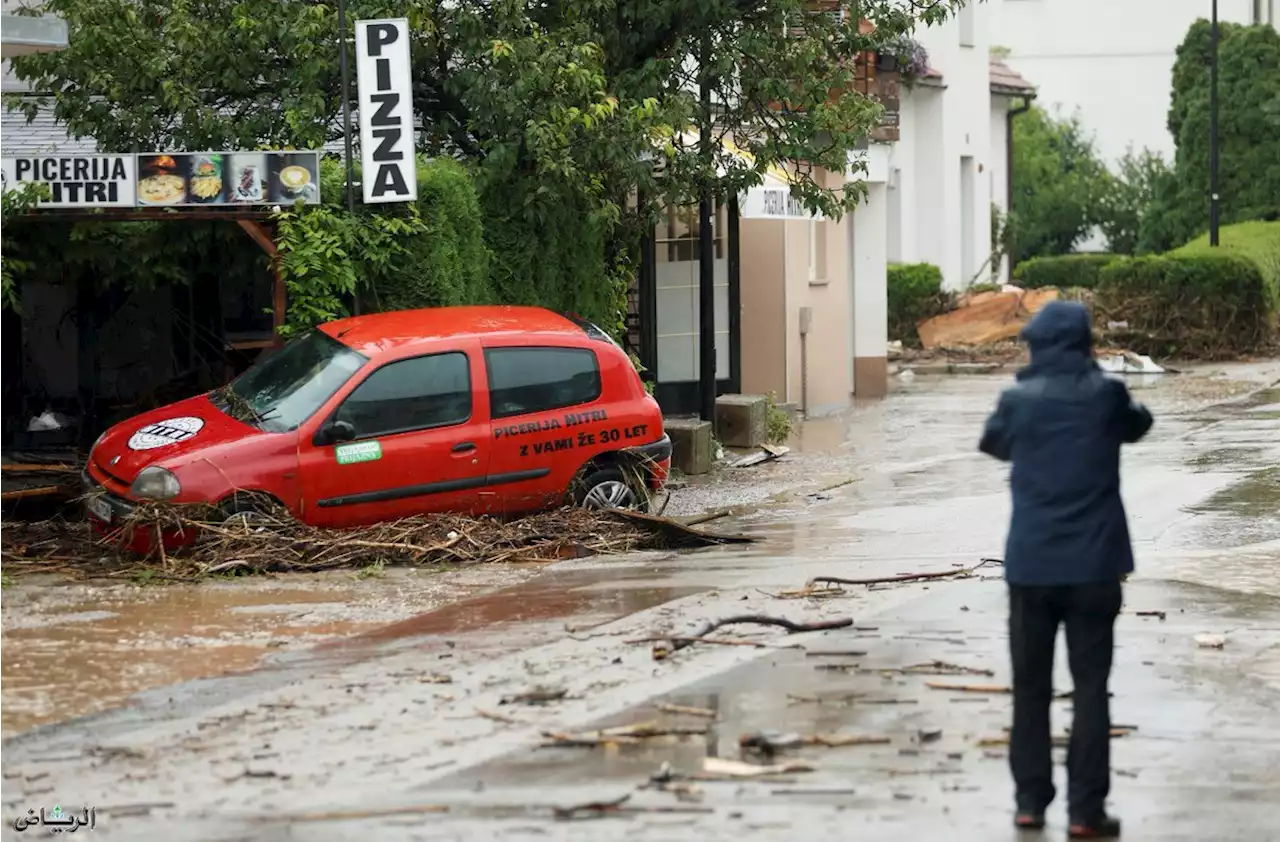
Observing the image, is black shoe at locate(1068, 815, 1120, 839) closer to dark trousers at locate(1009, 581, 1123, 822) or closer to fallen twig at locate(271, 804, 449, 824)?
dark trousers at locate(1009, 581, 1123, 822)

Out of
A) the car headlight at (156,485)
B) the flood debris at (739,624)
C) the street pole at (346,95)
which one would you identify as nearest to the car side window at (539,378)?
the car headlight at (156,485)

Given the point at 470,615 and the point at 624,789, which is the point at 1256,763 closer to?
the point at 624,789

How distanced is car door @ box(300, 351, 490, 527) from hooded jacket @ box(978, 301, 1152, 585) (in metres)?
6.75

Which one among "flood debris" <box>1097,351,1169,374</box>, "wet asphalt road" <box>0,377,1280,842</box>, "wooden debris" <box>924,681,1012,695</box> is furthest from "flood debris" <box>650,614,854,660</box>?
"flood debris" <box>1097,351,1169,374</box>

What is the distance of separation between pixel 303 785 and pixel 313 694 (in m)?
1.50

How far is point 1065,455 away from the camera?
6184 millimetres

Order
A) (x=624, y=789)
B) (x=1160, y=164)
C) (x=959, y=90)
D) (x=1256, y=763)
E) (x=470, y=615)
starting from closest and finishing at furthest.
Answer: (x=624, y=789) < (x=1256, y=763) < (x=470, y=615) < (x=959, y=90) < (x=1160, y=164)

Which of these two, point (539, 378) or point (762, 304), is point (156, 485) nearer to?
point (539, 378)

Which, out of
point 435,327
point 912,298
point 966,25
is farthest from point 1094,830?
point 966,25

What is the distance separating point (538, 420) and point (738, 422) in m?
7.30

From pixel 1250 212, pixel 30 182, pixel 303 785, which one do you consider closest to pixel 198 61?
pixel 30 182

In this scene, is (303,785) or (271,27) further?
(271,27)

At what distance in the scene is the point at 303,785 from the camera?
21.9 ft

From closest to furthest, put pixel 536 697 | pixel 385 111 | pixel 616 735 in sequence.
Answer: pixel 616 735, pixel 536 697, pixel 385 111
